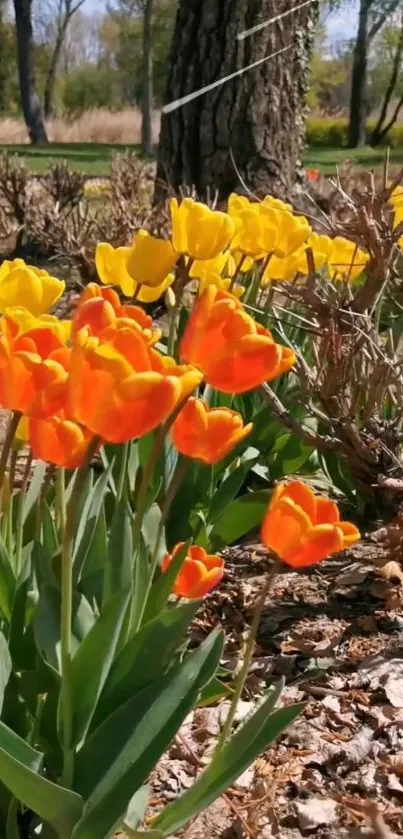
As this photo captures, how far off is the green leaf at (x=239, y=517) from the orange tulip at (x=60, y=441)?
1248 mm

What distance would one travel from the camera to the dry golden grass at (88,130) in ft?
91.5

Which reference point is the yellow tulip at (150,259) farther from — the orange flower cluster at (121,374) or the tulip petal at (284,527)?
the tulip petal at (284,527)

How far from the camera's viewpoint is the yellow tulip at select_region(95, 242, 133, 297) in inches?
83.6

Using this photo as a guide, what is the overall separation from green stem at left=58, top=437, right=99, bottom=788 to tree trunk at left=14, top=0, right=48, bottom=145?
25823mm

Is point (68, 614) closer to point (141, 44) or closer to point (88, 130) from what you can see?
point (88, 130)

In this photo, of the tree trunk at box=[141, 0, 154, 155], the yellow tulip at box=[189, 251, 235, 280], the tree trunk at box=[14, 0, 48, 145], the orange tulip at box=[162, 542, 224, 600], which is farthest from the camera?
the tree trunk at box=[14, 0, 48, 145]

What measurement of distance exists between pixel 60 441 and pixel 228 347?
254mm

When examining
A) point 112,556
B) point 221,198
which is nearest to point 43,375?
point 112,556

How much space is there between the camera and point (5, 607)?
151 cm

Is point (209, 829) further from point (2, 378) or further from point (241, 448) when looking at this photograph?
point (241, 448)

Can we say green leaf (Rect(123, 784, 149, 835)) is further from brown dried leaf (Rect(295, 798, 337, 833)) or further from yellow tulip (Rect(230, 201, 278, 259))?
yellow tulip (Rect(230, 201, 278, 259))

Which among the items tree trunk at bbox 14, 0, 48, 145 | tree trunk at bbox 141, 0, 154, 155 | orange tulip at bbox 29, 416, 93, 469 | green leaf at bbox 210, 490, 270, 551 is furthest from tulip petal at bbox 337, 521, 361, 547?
tree trunk at bbox 14, 0, 48, 145

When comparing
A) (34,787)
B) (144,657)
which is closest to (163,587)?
(144,657)

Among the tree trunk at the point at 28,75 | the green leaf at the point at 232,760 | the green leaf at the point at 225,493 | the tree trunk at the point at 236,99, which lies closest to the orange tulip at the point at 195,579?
the green leaf at the point at 232,760
